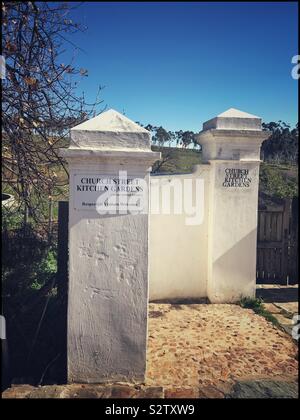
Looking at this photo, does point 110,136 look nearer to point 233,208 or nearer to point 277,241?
point 233,208

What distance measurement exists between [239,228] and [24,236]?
3.69 m

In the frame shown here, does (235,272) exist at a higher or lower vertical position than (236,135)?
lower

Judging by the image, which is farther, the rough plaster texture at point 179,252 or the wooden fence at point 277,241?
the wooden fence at point 277,241

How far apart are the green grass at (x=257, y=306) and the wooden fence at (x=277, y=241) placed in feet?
2.95

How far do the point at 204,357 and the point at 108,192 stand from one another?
237cm

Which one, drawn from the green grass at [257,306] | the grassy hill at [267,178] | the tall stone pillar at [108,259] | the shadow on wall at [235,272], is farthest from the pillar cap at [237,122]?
the green grass at [257,306]

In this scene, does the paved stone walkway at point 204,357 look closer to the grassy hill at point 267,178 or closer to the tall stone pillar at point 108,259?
the tall stone pillar at point 108,259

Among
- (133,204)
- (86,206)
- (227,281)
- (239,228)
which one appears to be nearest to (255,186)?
(239,228)

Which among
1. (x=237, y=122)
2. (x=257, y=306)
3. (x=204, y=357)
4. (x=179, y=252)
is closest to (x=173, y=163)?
(x=237, y=122)

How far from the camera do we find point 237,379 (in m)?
3.44

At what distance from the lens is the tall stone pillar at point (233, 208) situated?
5453mm

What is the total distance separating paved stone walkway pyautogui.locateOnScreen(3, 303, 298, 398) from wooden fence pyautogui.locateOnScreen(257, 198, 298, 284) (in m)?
1.32

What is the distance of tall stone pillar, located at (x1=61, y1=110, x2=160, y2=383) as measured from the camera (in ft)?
10.6

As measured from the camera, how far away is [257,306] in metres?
5.44
